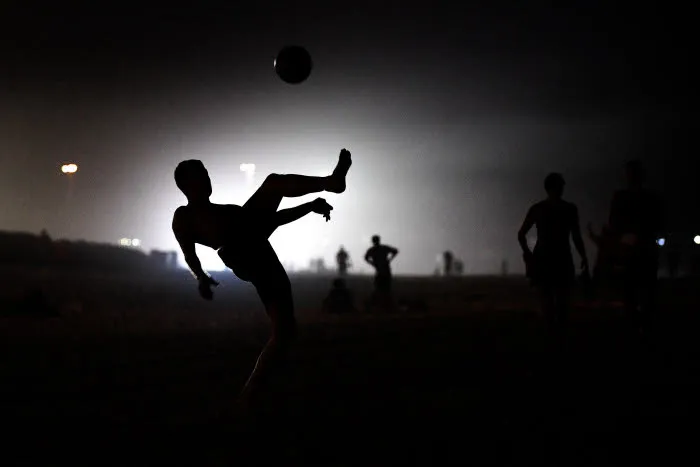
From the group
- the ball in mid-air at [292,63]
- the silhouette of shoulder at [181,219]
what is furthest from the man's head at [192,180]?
the ball in mid-air at [292,63]

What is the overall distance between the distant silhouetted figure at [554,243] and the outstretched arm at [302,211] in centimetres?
340

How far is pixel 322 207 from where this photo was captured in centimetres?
482

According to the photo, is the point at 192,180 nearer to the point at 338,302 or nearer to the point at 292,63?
the point at 292,63

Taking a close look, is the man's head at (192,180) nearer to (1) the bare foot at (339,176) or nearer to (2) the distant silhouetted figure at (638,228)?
(1) the bare foot at (339,176)

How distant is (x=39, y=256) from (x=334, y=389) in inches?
1489

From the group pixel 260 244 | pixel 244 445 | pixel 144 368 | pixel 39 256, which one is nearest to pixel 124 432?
pixel 244 445

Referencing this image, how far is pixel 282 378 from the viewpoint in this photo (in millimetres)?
6324

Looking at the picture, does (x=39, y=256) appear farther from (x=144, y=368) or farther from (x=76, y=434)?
Answer: (x=76, y=434)

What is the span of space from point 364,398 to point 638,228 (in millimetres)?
4415

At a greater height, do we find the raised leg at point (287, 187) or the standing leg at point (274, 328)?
the raised leg at point (287, 187)

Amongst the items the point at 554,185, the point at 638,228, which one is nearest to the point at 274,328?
the point at 554,185

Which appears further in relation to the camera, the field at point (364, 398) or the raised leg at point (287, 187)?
the raised leg at point (287, 187)

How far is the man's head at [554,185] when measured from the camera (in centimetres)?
743

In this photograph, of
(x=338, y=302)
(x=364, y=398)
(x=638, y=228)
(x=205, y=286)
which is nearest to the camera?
(x=205, y=286)
